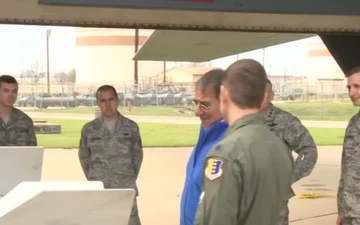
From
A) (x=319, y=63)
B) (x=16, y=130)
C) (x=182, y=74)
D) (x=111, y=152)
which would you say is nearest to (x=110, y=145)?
(x=111, y=152)

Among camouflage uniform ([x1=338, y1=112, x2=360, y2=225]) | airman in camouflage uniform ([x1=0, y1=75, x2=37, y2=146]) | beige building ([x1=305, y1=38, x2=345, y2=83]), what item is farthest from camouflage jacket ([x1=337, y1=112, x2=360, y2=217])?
beige building ([x1=305, y1=38, x2=345, y2=83])

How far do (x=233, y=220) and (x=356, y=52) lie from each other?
14.3 feet

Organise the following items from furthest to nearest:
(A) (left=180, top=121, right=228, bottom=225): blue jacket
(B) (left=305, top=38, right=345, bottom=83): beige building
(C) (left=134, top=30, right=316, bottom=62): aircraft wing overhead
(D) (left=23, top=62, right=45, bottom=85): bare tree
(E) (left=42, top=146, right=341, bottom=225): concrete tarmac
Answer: (D) (left=23, top=62, right=45, bottom=85): bare tree, (B) (left=305, top=38, right=345, bottom=83): beige building, (C) (left=134, top=30, right=316, bottom=62): aircraft wing overhead, (E) (left=42, top=146, right=341, bottom=225): concrete tarmac, (A) (left=180, top=121, right=228, bottom=225): blue jacket

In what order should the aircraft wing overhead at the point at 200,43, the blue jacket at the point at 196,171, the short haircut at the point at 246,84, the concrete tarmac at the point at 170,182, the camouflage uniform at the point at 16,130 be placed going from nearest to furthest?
the short haircut at the point at 246,84, the blue jacket at the point at 196,171, the camouflage uniform at the point at 16,130, the concrete tarmac at the point at 170,182, the aircraft wing overhead at the point at 200,43

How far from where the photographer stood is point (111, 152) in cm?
543

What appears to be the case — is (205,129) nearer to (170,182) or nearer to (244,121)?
(244,121)

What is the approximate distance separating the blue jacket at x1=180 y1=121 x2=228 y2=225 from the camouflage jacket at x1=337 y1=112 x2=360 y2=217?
4.46 ft

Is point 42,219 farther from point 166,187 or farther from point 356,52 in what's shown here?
point 166,187

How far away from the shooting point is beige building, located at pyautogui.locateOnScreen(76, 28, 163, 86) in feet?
234

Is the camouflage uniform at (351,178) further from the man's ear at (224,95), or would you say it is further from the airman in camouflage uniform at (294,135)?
the man's ear at (224,95)

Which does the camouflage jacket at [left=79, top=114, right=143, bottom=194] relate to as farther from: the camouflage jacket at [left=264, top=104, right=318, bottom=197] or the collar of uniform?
the collar of uniform

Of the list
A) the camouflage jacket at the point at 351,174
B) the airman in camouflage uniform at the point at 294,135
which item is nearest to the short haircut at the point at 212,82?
the airman in camouflage uniform at the point at 294,135

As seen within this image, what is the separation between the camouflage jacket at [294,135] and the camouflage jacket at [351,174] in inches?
8.1

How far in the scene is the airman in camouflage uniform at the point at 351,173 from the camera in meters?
4.12
